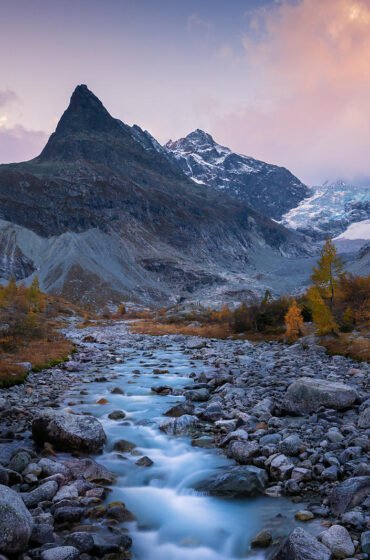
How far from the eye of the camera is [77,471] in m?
12.3

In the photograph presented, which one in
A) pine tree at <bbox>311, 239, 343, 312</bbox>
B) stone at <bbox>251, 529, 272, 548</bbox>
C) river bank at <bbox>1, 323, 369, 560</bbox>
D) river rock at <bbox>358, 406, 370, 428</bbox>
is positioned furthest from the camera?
pine tree at <bbox>311, 239, 343, 312</bbox>

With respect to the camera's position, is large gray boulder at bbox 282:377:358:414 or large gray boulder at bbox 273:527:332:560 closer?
large gray boulder at bbox 273:527:332:560

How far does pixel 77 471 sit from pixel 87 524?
264cm

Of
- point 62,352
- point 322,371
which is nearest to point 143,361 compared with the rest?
point 62,352

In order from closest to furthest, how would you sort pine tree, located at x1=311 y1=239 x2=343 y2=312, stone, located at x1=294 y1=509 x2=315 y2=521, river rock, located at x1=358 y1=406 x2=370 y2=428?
stone, located at x1=294 y1=509 x2=315 y2=521 < river rock, located at x1=358 y1=406 x2=370 y2=428 < pine tree, located at x1=311 y1=239 x2=343 y2=312

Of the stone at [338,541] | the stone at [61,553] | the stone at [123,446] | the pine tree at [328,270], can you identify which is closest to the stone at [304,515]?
the stone at [338,541]

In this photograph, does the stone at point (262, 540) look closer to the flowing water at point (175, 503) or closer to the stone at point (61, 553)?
the flowing water at point (175, 503)

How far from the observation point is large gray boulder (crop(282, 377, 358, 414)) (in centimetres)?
1722

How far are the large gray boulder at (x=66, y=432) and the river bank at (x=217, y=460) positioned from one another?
1.86 ft

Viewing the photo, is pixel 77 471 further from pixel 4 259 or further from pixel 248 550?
pixel 4 259

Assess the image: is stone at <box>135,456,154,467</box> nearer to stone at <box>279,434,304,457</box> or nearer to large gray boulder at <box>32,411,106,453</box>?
large gray boulder at <box>32,411,106,453</box>

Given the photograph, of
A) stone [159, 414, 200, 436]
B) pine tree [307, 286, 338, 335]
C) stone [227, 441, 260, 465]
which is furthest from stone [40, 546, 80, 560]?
pine tree [307, 286, 338, 335]

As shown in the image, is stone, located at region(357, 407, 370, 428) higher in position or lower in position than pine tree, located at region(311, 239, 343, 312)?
lower

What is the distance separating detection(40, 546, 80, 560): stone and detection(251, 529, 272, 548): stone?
3893 mm
